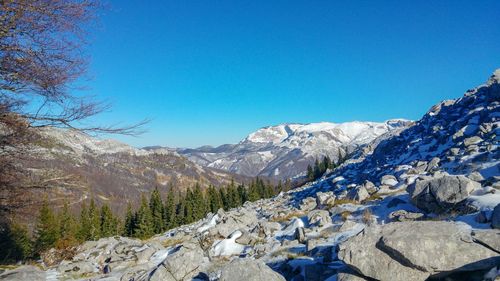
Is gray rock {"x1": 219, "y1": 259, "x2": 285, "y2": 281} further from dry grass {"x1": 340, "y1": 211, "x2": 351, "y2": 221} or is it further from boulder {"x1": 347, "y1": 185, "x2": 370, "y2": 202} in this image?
boulder {"x1": 347, "y1": 185, "x2": 370, "y2": 202}

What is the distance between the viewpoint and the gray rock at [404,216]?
12.8 metres

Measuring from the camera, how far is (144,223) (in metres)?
62.5

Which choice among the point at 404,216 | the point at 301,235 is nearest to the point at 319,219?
the point at 301,235

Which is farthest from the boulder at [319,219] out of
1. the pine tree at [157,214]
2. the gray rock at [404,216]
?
the pine tree at [157,214]

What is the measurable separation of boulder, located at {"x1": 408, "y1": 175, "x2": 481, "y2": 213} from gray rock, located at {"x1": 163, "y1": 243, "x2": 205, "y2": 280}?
949 centimetres

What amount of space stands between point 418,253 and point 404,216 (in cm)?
672

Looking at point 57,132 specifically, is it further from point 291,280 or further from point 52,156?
point 291,280

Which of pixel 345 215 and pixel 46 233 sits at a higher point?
pixel 46 233

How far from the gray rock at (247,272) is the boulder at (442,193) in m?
7.87

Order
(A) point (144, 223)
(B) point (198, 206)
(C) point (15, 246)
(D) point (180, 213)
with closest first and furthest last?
(C) point (15, 246) < (A) point (144, 223) < (D) point (180, 213) < (B) point (198, 206)

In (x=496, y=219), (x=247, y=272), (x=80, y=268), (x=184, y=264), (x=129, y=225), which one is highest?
(x=496, y=219)

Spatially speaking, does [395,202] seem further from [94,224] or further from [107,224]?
[107,224]

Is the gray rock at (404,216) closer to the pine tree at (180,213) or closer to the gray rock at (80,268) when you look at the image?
the gray rock at (80,268)

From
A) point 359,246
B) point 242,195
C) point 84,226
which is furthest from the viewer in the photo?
point 242,195
